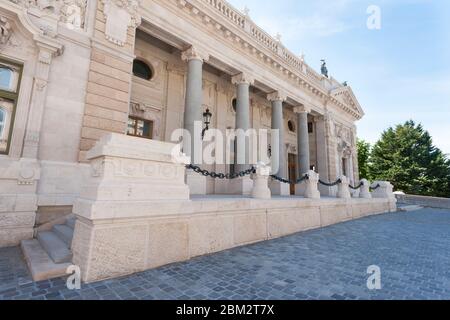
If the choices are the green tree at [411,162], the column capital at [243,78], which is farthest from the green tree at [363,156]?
the column capital at [243,78]

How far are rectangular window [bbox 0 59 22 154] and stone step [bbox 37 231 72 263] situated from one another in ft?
8.26

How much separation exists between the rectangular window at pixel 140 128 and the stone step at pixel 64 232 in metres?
5.42

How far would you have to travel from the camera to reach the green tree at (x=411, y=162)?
32.2 metres

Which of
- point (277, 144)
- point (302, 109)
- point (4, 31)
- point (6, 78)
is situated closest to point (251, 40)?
point (277, 144)

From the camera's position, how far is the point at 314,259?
476cm

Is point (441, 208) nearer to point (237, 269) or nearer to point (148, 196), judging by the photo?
point (237, 269)

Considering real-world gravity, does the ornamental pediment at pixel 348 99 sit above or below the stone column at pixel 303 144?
above

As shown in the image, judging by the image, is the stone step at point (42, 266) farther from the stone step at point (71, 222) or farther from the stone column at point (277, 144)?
the stone column at point (277, 144)

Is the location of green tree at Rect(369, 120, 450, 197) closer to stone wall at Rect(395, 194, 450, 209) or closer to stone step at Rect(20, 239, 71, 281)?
stone wall at Rect(395, 194, 450, 209)

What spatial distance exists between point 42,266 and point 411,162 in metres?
42.8

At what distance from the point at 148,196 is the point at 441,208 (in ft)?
84.9

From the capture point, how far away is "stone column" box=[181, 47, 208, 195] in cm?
929

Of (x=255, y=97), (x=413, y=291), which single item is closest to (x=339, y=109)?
(x=255, y=97)

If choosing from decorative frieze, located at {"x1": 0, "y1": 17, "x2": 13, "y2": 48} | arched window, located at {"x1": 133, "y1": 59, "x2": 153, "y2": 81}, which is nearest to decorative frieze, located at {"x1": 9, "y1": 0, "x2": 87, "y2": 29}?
decorative frieze, located at {"x1": 0, "y1": 17, "x2": 13, "y2": 48}
